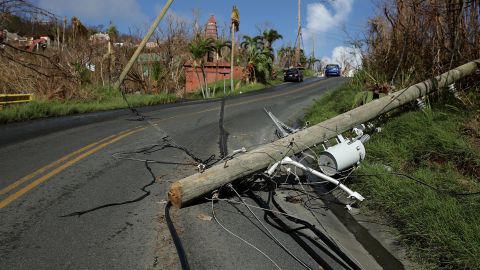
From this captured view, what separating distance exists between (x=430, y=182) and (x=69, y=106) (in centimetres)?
1434

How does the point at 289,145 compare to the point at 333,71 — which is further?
the point at 333,71

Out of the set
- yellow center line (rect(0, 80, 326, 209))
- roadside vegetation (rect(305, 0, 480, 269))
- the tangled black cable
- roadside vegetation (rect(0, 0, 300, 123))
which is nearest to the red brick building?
roadside vegetation (rect(0, 0, 300, 123))

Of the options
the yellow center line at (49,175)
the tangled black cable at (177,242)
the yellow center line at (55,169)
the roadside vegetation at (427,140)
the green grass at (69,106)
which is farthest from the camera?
the green grass at (69,106)

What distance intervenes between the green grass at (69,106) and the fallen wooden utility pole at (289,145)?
9790 mm

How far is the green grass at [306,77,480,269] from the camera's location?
15.5ft

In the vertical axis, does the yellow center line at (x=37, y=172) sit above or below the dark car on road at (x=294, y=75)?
below

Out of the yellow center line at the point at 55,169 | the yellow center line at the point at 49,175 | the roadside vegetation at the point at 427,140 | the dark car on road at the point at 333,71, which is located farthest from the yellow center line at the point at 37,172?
the dark car on road at the point at 333,71

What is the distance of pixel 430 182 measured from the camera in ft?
21.6

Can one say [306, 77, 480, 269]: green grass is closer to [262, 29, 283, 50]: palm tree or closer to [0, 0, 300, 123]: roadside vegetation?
[0, 0, 300, 123]: roadside vegetation

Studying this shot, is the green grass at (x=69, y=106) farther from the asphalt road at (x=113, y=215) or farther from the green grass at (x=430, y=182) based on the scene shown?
the green grass at (x=430, y=182)

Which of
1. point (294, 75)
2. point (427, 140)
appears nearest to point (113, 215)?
point (427, 140)

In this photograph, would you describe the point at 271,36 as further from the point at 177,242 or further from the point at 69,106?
the point at 177,242

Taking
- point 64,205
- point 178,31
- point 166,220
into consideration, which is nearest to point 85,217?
point 64,205

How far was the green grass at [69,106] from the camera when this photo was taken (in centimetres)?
1431
